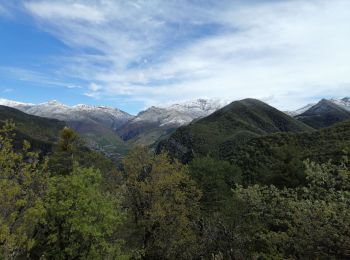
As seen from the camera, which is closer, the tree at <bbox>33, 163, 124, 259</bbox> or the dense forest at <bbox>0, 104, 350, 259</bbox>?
the dense forest at <bbox>0, 104, 350, 259</bbox>

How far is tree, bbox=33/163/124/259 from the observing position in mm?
32156

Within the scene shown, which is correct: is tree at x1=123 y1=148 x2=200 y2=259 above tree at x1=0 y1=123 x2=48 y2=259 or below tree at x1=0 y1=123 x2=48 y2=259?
below

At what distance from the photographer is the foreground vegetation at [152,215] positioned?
1742cm

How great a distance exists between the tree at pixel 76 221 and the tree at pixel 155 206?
9338 mm

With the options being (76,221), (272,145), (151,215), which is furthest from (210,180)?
(272,145)

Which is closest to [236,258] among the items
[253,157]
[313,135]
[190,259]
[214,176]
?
[190,259]

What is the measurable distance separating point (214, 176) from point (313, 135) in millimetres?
80483

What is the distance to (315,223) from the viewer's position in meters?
16.8

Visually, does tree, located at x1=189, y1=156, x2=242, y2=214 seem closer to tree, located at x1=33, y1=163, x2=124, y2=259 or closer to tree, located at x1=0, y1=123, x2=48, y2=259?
tree, located at x1=33, y1=163, x2=124, y2=259

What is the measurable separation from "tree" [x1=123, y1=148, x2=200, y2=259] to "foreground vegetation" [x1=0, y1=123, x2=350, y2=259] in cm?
12

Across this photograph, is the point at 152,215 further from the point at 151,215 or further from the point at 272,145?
the point at 272,145

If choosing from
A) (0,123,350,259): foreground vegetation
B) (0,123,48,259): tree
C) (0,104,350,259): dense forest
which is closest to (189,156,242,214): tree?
(0,123,350,259): foreground vegetation

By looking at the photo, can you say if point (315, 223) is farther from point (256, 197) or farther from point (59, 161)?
point (59, 161)

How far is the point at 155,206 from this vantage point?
43000mm
